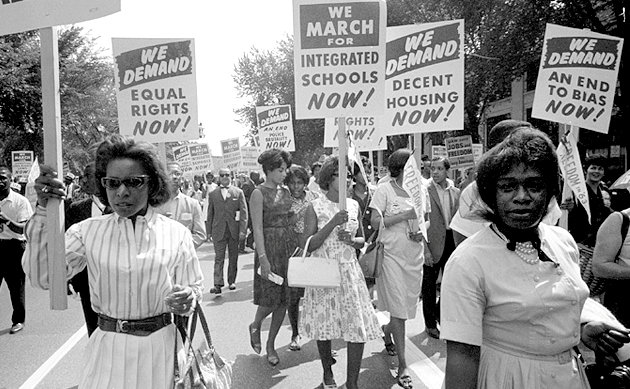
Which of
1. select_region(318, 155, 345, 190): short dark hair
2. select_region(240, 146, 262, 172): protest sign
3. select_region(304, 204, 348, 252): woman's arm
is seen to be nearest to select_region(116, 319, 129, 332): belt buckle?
select_region(304, 204, 348, 252): woman's arm

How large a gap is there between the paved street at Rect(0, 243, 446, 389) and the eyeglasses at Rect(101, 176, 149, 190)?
2.91 meters

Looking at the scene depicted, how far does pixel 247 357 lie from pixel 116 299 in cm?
360

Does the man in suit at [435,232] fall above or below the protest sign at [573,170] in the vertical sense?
below

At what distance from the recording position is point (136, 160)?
285 centimetres

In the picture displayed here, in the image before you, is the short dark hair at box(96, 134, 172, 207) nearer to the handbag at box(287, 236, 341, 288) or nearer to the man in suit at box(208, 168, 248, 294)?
the handbag at box(287, 236, 341, 288)

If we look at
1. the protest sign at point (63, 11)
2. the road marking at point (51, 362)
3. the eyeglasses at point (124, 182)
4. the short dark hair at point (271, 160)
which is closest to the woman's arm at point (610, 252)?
the eyeglasses at point (124, 182)

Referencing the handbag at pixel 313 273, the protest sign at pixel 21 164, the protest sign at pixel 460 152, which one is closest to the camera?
the handbag at pixel 313 273

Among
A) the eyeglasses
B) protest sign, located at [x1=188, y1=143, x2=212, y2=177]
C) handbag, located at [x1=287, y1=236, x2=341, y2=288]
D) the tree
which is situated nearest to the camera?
the eyeglasses

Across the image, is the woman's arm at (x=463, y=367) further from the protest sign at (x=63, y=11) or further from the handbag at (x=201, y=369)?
the protest sign at (x=63, y=11)

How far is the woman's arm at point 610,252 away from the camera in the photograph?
3.66 m

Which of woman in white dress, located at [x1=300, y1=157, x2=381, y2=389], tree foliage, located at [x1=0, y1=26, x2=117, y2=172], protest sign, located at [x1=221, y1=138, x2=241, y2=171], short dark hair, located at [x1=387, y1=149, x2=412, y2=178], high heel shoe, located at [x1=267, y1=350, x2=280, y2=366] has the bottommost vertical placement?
high heel shoe, located at [x1=267, y1=350, x2=280, y2=366]

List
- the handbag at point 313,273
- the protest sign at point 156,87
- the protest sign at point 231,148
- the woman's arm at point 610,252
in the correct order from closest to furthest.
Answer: the woman's arm at point 610,252
the handbag at point 313,273
the protest sign at point 156,87
the protest sign at point 231,148

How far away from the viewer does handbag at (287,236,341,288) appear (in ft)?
15.0

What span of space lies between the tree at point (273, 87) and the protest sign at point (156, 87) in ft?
115
